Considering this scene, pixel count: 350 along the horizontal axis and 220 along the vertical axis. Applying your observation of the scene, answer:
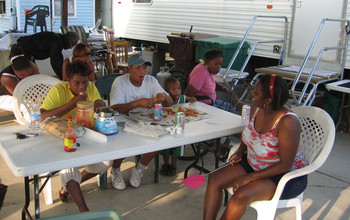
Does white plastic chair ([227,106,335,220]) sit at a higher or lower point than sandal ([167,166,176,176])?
Answer: higher

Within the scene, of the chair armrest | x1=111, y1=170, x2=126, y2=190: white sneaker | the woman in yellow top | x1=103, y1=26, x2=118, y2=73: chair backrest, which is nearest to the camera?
the chair armrest

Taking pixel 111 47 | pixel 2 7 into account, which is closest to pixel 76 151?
pixel 111 47

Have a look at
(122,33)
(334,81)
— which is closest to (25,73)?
(334,81)

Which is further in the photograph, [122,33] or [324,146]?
[122,33]

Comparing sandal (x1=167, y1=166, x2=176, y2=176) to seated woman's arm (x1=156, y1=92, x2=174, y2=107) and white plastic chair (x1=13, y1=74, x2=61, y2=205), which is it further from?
white plastic chair (x1=13, y1=74, x2=61, y2=205)

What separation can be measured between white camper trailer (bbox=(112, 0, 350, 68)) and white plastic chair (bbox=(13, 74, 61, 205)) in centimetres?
380

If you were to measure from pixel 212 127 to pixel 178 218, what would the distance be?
2.58 feet

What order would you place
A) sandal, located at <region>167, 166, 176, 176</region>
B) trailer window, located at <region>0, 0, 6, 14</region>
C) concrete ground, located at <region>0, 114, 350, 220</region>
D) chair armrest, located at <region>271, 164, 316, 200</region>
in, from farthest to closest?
1. trailer window, located at <region>0, 0, 6, 14</region>
2. sandal, located at <region>167, 166, 176, 176</region>
3. concrete ground, located at <region>0, 114, 350, 220</region>
4. chair armrest, located at <region>271, 164, 316, 200</region>

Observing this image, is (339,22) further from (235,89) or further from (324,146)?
(324,146)

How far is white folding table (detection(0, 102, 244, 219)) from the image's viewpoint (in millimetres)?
2053

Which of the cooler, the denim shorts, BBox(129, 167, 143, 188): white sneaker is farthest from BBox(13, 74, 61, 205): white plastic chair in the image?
the cooler

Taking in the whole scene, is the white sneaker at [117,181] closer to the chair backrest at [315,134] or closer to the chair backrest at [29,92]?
the chair backrest at [29,92]

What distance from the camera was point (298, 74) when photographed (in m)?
4.87

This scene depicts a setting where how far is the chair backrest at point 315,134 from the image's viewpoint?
8.23 feet
